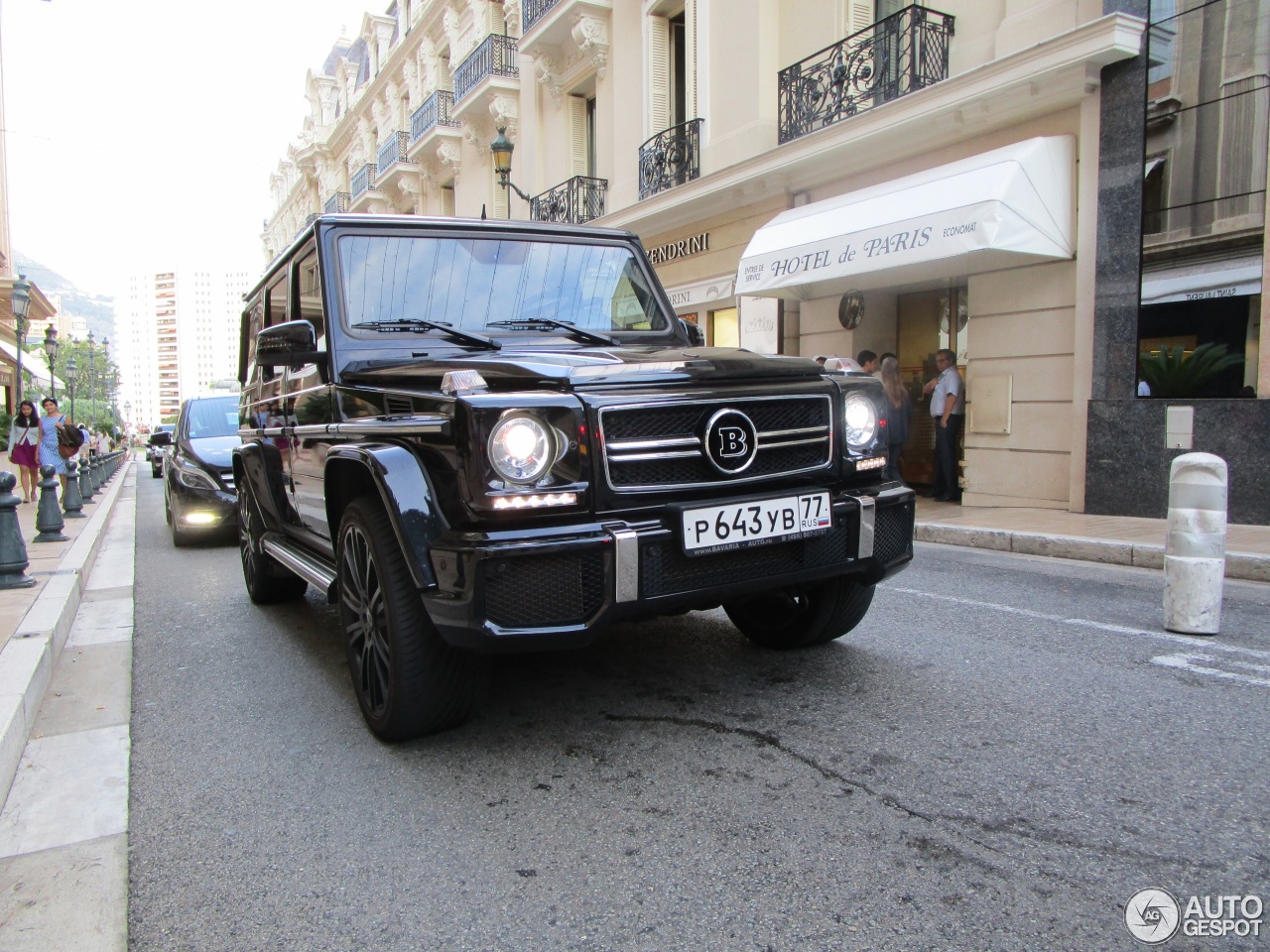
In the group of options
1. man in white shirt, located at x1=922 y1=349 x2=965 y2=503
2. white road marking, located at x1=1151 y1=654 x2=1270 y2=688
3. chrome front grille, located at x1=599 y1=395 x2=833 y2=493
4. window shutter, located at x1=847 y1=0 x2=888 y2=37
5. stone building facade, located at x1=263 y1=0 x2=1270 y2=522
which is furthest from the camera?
window shutter, located at x1=847 y1=0 x2=888 y2=37

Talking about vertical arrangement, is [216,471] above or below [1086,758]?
above

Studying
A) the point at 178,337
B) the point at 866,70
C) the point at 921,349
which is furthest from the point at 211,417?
the point at 178,337

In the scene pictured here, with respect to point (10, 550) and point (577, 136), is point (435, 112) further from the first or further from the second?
point (10, 550)

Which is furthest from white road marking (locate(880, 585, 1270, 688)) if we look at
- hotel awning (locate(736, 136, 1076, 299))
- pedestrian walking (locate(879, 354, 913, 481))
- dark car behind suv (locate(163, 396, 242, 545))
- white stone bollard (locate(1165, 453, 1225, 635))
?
dark car behind suv (locate(163, 396, 242, 545))

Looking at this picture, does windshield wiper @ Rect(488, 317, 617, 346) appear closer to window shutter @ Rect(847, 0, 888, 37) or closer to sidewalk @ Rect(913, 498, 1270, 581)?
sidewalk @ Rect(913, 498, 1270, 581)

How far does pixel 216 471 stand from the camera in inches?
338

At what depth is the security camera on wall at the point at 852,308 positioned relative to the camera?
464 inches

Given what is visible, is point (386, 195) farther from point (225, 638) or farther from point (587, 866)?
point (587, 866)

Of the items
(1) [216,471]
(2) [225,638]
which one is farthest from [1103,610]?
(1) [216,471]

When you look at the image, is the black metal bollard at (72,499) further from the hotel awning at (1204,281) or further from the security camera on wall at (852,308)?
the hotel awning at (1204,281)

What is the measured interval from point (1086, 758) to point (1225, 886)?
0.73 meters

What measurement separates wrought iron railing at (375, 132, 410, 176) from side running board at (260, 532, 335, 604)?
26.2 meters

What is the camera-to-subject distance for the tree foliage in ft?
27.2

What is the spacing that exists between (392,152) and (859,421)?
102ft
